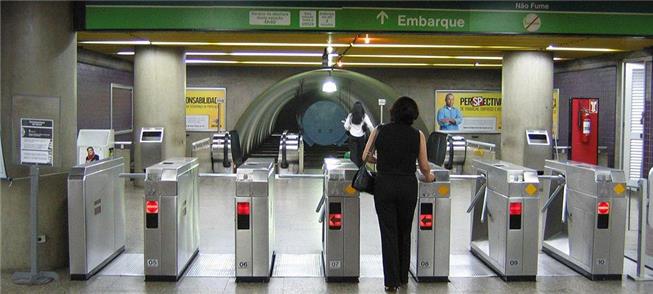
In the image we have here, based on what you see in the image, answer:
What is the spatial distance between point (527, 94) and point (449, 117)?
5.61 metres

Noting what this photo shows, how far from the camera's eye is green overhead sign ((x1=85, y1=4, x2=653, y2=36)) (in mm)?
6359

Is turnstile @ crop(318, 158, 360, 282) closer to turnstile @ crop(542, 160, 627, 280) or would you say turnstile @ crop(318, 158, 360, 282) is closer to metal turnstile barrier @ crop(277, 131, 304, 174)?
turnstile @ crop(542, 160, 627, 280)

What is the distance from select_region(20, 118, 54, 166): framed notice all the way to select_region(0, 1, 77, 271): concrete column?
6.4 inches

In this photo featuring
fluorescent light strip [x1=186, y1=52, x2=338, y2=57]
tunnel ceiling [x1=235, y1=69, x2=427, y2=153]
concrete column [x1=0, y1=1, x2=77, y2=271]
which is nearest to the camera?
concrete column [x1=0, y1=1, x2=77, y2=271]

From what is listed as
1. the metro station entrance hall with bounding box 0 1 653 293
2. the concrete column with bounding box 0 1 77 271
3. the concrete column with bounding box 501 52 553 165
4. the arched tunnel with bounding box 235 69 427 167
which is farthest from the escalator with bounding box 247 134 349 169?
the concrete column with bounding box 0 1 77 271

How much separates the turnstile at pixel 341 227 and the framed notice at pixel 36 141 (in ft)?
8.03

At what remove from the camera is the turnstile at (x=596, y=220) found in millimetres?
5754

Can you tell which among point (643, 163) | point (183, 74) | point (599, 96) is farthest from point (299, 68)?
point (643, 163)

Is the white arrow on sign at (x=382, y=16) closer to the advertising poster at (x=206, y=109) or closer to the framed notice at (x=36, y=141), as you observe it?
the framed notice at (x=36, y=141)

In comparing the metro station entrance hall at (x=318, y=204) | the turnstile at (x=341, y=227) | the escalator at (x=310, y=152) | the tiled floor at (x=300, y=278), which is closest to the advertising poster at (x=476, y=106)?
the escalator at (x=310, y=152)

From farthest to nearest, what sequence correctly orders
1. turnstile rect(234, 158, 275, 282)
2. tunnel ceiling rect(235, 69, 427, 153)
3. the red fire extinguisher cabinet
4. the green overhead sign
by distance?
tunnel ceiling rect(235, 69, 427, 153) → the red fire extinguisher cabinet → the green overhead sign → turnstile rect(234, 158, 275, 282)

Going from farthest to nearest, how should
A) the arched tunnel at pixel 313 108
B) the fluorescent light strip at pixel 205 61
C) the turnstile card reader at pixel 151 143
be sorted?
the arched tunnel at pixel 313 108
the fluorescent light strip at pixel 205 61
the turnstile card reader at pixel 151 143

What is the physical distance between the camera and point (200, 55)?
1331 centimetres

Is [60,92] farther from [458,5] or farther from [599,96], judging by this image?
[599,96]
